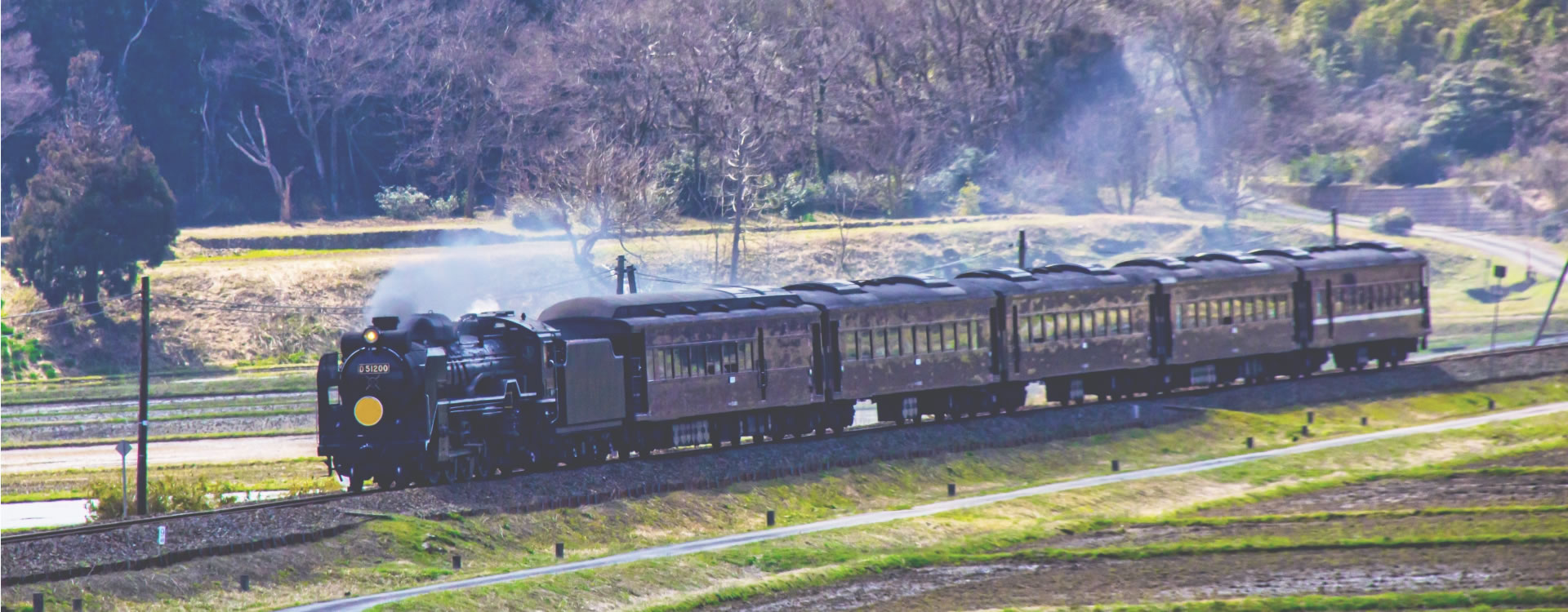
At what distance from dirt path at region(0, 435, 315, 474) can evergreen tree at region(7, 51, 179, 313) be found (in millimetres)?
19678

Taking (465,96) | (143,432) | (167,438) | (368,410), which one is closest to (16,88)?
(465,96)

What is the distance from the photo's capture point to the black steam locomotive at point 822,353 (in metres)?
30.7

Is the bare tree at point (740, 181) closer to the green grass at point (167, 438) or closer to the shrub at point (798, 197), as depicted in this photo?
the shrub at point (798, 197)

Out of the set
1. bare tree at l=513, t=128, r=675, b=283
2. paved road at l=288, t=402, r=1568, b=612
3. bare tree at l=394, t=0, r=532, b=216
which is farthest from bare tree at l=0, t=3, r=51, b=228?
paved road at l=288, t=402, r=1568, b=612

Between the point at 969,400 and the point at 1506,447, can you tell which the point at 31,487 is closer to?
the point at 969,400

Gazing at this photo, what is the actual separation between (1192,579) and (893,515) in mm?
6631

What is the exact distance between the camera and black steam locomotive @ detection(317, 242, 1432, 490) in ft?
101

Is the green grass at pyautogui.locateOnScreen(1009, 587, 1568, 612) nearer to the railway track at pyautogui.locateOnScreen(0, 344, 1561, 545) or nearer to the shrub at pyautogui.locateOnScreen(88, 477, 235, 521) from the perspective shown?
the railway track at pyautogui.locateOnScreen(0, 344, 1561, 545)

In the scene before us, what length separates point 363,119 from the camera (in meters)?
93.6

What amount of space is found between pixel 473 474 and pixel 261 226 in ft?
188

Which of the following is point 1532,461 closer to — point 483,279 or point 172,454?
point 172,454

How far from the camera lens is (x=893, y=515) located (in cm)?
3428

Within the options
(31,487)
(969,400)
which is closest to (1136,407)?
(969,400)

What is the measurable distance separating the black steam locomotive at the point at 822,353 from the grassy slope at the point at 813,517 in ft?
8.27
